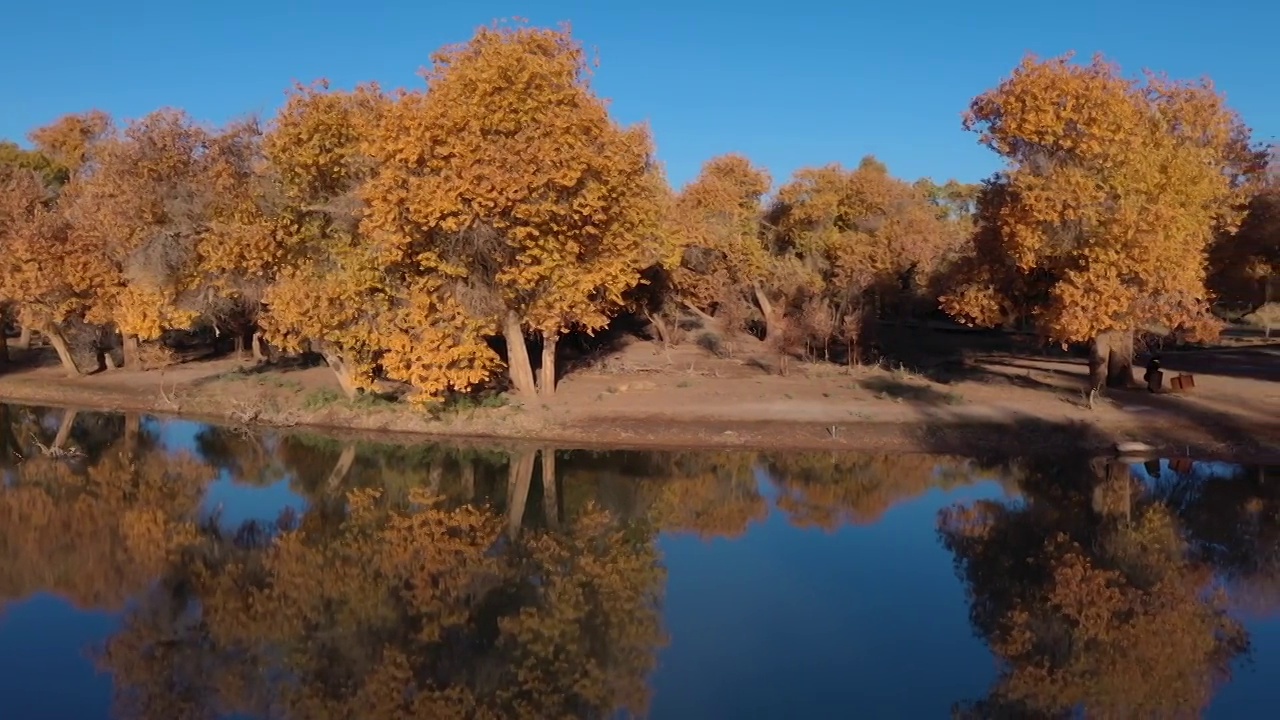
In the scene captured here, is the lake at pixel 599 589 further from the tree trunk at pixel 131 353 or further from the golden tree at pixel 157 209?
the tree trunk at pixel 131 353

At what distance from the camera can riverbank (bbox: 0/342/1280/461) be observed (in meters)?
24.3

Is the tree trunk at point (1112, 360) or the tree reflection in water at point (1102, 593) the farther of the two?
the tree trunk at point (1112, 360)

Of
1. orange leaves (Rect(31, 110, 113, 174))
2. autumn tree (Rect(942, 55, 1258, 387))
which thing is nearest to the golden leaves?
autumn tree (Rect(942, 55, 1258, 387))

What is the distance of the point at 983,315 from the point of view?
29.0 meters

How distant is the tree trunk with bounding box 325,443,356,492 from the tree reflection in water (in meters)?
11.3

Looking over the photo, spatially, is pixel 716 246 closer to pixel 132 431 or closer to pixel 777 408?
pixel 777 408

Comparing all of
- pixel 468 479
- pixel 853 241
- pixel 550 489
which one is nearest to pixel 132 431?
pixel 468 479

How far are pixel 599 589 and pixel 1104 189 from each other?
59.2 feet

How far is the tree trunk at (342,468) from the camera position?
20719 millimetres

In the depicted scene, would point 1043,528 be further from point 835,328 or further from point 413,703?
point 835,328

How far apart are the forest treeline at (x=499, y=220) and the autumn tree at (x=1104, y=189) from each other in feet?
0.21

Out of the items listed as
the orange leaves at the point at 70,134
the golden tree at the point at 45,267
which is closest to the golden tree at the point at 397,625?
the golden tree at the point at 45,267

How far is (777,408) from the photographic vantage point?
87.7 feet

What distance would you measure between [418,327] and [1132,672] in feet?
60.9
